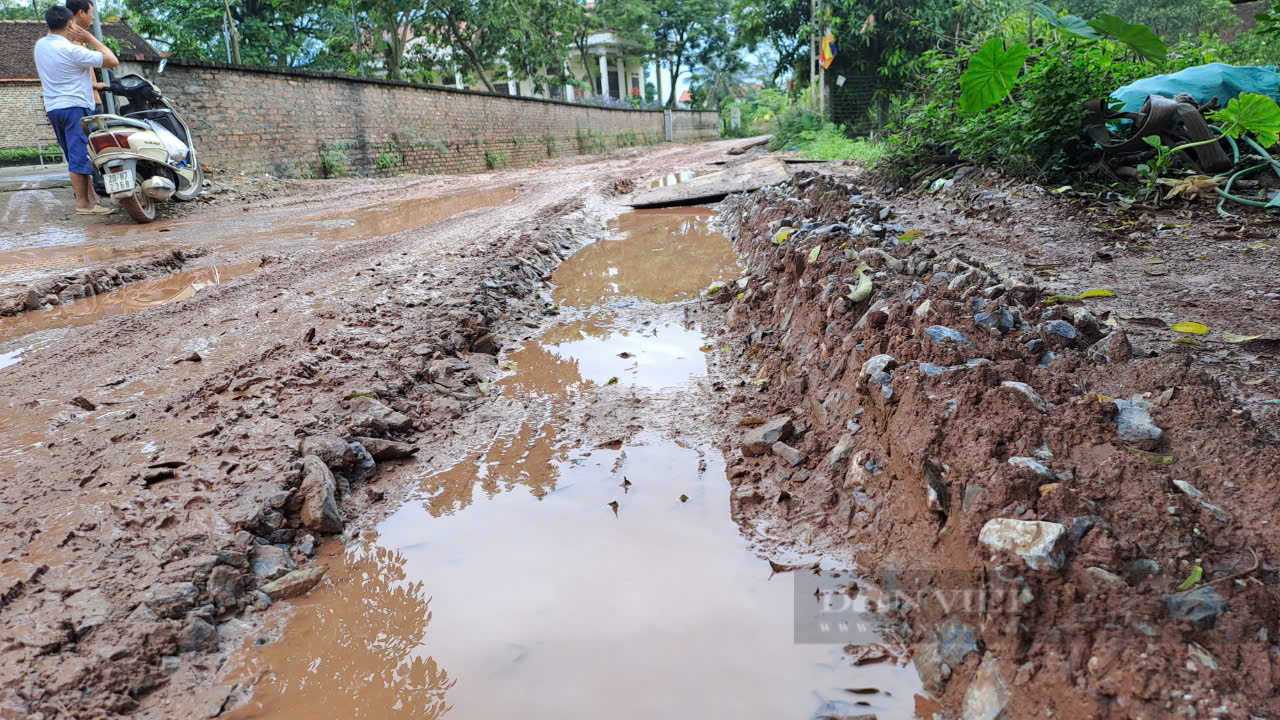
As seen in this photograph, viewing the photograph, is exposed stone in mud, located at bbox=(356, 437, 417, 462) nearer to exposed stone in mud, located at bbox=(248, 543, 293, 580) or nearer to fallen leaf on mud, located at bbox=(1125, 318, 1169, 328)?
exposed stone in mud, located at bbox=(248, 543, 293, 580)

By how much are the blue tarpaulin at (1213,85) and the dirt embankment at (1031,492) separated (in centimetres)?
363

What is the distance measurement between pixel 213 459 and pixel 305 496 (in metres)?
0.37

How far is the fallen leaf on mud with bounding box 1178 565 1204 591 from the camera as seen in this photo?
1429 millimetres

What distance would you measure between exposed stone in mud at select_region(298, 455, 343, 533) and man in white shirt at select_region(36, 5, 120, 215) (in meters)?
6.95

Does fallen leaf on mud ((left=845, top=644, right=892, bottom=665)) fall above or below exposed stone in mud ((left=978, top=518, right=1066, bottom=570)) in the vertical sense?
below

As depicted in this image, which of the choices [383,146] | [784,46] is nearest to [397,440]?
[383,146]

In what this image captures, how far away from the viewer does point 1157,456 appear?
183 cm

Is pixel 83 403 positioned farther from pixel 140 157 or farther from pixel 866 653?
pixel 140 157

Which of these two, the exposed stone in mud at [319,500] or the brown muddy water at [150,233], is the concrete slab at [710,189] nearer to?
the brown muddy water at [150,233]

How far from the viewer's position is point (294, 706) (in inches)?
63.7

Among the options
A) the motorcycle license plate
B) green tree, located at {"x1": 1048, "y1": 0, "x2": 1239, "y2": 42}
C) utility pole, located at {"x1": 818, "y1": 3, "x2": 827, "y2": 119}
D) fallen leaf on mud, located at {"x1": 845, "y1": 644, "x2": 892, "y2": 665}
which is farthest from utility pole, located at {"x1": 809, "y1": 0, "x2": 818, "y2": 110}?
fallen leaf on mud, located at {"x1": 845, "y1": 644, "x2": 892, "y2": 665}

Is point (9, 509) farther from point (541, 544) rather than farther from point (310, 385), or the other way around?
point (541, 544)

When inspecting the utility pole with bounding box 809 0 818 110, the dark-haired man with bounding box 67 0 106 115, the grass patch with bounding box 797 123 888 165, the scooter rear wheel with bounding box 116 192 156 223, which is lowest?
the scooter rear wheel with bounding box 116 192 156 223

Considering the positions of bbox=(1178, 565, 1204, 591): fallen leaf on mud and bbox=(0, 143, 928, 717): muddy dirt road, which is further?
bbox=(0, 143, 928, 717): muddy dirt road
